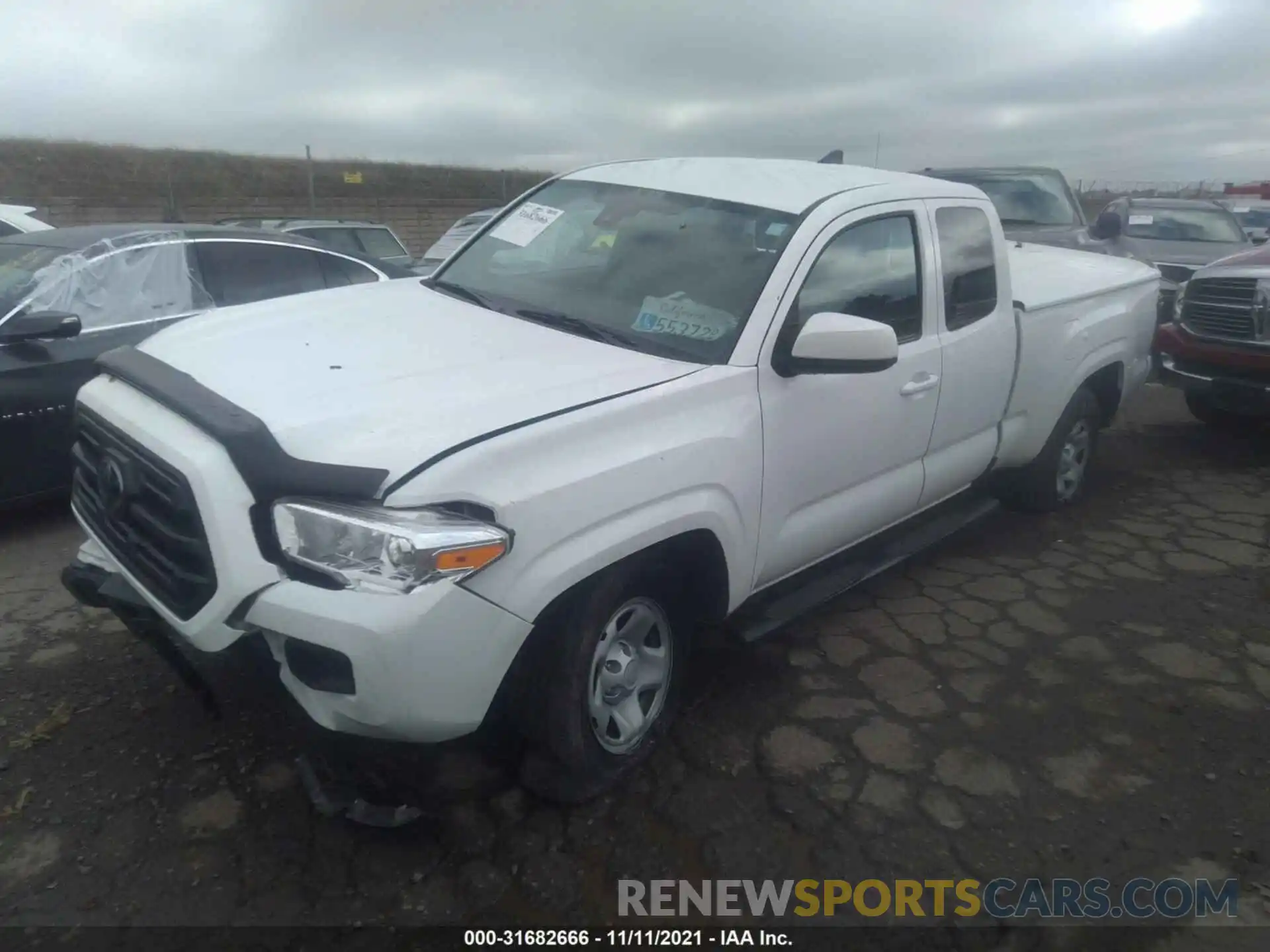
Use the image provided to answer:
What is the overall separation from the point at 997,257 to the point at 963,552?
156cm

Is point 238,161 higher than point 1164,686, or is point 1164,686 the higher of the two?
point 238,161

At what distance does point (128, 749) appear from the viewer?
309 centimetres

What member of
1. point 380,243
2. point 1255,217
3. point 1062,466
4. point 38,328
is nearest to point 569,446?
point 38,328

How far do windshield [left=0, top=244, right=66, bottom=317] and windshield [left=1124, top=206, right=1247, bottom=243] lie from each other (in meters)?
10.6

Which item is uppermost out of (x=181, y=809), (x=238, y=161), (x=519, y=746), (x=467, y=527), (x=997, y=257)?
(x=238, y=161)

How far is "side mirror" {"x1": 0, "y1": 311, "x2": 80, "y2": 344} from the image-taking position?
448 cm

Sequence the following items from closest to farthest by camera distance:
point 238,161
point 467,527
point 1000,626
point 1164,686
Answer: point 467,527 < point 1164,686 < point 1000,626 < point 238,161

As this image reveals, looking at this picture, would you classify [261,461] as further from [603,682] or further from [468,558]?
[603,682]

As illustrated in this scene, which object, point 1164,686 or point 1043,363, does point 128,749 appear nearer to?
point 1164,686

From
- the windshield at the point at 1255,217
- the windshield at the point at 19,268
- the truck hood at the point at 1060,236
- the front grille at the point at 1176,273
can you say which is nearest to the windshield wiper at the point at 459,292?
the windshield at the point at 19,268

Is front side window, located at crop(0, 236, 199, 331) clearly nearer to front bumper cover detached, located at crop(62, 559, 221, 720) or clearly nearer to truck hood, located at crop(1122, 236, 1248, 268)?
front bumper cover detached, located at crop(62, 559, 221, 720)

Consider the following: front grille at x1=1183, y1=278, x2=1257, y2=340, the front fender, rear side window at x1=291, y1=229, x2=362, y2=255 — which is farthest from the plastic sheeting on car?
front grille at x1=1183, y1=278, x2=1257, y2=340

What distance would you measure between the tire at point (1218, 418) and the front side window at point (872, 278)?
15.9ft

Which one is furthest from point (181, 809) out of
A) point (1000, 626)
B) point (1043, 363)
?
point (1043, 363)
